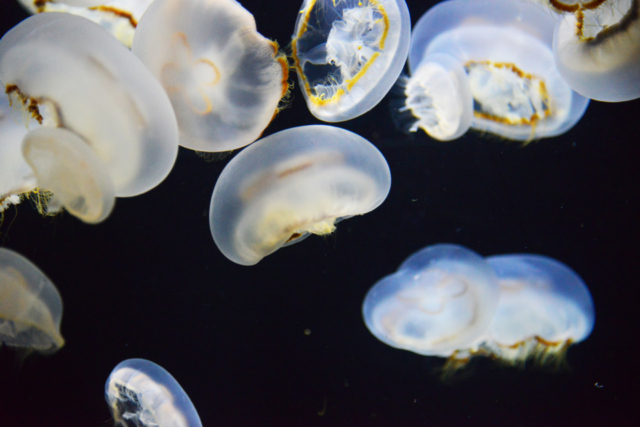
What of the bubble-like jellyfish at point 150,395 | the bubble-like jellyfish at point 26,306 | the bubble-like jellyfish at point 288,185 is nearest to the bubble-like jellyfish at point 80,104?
the bubble-like jellyfish at point 288,185

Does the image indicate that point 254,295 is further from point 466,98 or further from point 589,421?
point 589,421

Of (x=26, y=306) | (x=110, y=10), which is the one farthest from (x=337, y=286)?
(x=110, y=10)

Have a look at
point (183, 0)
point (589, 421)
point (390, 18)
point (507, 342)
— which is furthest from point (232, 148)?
point (589, 421)

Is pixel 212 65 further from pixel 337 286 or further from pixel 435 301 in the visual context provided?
pixel 435 301

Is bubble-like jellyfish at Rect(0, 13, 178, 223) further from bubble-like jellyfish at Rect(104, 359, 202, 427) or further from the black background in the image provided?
bubble-like jellyfish at Rect(104, 359, 202, 427)

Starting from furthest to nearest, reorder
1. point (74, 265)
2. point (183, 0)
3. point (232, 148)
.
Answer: point (74, 265) → point (232, 148) → point (183, 0)
